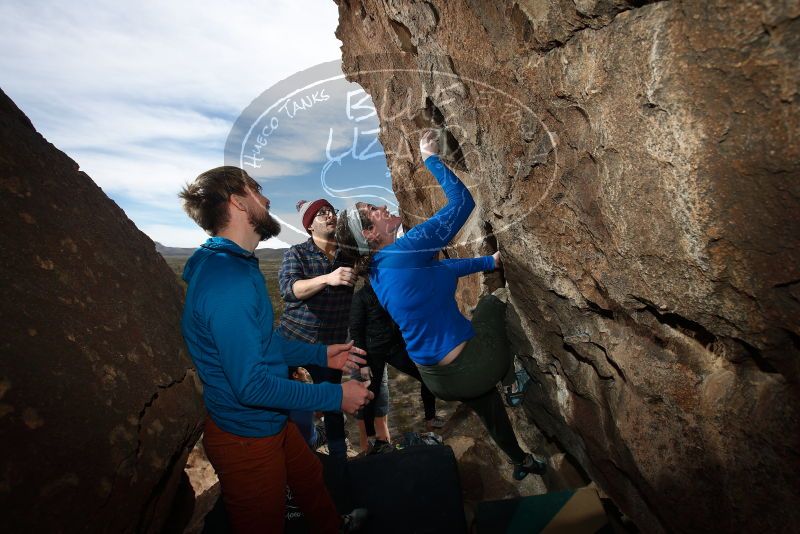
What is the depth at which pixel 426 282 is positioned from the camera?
2.88m

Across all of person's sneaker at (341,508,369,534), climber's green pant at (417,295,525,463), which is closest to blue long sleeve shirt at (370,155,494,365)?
climber's green pant at (417,295,525,463)

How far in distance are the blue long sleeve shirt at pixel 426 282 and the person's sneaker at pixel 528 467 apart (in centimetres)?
151

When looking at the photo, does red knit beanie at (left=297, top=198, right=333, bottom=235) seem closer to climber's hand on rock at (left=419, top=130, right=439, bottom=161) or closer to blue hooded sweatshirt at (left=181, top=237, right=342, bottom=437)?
climber's hand on rock at (left=419, top=130, right=439, bottom=161)

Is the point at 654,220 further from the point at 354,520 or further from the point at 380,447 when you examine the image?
the point at 380,447

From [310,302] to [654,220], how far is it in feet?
9.64

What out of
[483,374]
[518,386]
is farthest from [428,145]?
[518,386]

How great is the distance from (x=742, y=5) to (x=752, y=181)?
0.57 meters

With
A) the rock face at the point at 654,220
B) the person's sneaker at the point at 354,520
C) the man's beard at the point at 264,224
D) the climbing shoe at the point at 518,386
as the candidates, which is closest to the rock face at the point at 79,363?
the man's beard at the point at 264,224

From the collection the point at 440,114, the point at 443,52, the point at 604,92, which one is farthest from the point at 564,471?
the point at 443,52

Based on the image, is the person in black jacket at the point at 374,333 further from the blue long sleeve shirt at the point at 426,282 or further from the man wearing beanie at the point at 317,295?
the blue long sleeve shirt at the point at 426,282

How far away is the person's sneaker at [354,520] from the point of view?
2.95 metres

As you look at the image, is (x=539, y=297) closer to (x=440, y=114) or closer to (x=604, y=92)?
(x=604, y=92)

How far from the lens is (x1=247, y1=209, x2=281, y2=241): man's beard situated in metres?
2.29

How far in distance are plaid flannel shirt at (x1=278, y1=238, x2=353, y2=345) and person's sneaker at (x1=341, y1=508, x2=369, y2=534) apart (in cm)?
149
